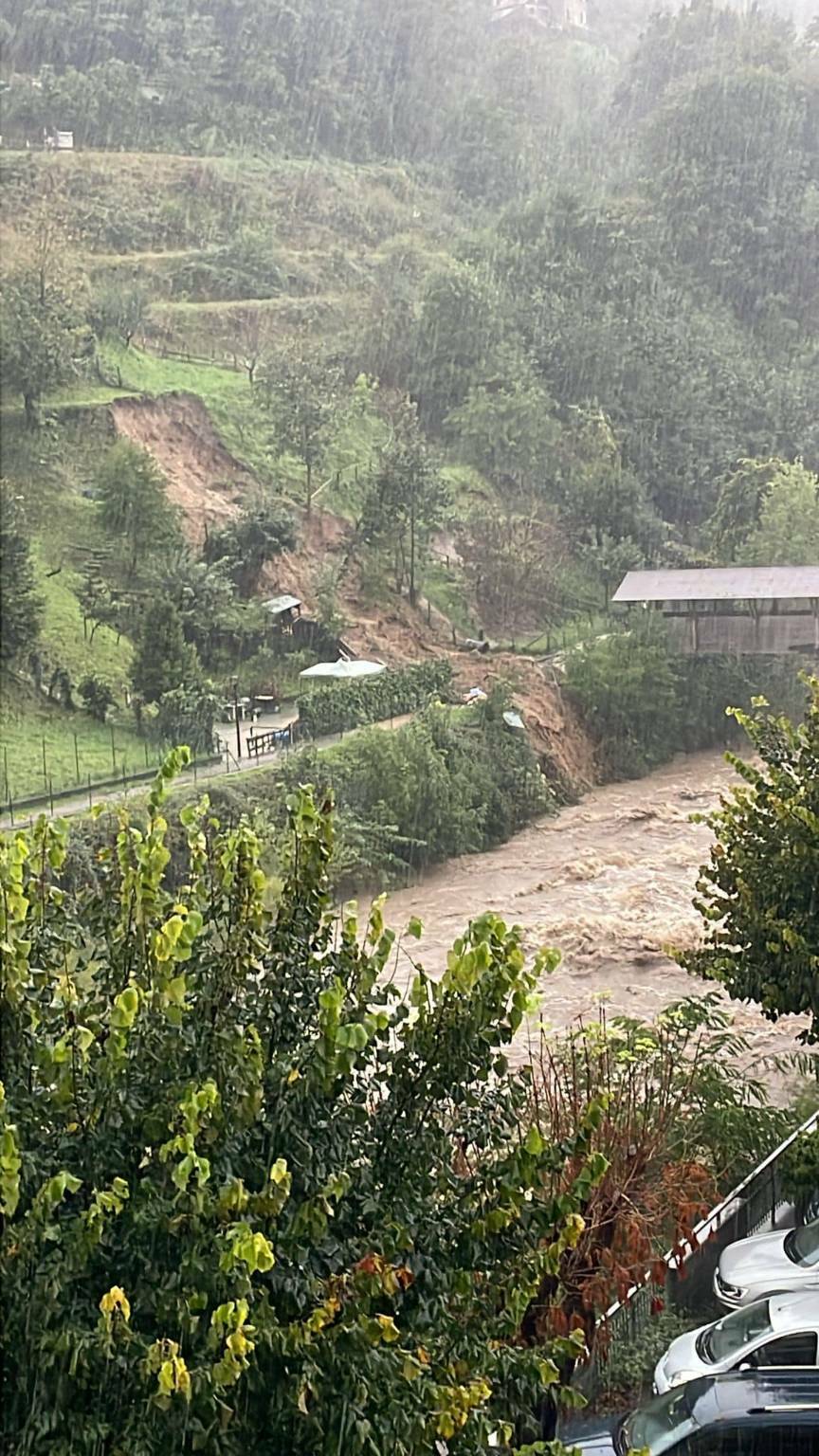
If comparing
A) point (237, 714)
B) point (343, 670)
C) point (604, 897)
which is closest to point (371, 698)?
point (343, 670)

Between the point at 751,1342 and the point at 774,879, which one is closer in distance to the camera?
the point at 751,1342

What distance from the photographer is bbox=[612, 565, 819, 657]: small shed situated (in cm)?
2262

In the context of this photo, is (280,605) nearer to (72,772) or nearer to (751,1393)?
(72,772)

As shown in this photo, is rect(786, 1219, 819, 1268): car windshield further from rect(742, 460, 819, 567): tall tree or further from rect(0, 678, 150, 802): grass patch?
rect(742, 460, 819, 567): tall tree

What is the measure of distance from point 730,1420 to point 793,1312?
3.05ft

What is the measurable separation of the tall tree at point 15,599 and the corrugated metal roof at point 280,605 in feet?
13.4

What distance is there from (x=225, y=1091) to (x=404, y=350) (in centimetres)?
3206

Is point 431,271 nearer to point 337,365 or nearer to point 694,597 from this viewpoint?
point 337,365

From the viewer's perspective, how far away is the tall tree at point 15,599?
19.6 meters

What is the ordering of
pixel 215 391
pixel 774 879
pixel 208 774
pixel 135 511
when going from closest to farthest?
pixel 774 879 < pixel 208 774 < pixel 135 511 < pixel 215 391

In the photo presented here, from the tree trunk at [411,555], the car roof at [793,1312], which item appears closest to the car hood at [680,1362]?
the car roof at [793,1312]

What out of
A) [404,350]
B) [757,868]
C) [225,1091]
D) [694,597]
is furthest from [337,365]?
[225,1091]

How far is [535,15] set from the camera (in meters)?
55.0

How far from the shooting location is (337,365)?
32.3 meters
